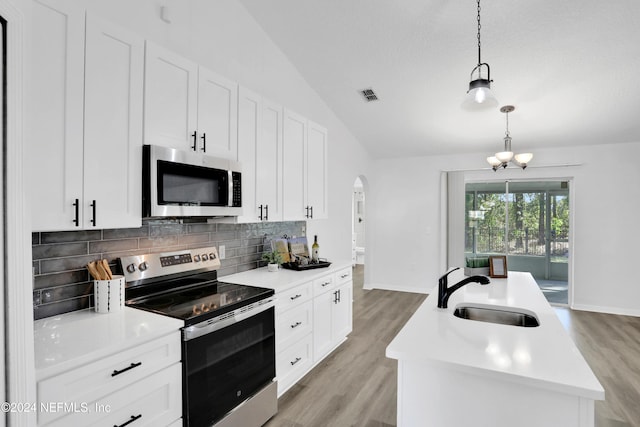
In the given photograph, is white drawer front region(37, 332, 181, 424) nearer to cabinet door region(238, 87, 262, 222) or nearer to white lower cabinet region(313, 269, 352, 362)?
cabinet door region(238, 87, 262, 222)

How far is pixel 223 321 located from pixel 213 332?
0.28 feet

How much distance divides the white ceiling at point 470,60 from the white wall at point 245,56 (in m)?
0.17

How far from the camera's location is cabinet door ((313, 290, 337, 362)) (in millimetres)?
3096

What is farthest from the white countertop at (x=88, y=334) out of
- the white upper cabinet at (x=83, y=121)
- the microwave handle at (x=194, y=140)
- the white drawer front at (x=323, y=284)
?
the white drawer front at (x=323, y=284)

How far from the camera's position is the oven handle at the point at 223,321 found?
1.77m

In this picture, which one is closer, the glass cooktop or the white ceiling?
the glass cooktop

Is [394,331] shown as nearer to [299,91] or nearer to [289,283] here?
[289,283]

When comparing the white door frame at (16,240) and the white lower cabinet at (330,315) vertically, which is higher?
Result: the white door frame at (16,240)

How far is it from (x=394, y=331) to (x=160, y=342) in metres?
3.11

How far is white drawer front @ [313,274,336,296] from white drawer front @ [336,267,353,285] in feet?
0.33

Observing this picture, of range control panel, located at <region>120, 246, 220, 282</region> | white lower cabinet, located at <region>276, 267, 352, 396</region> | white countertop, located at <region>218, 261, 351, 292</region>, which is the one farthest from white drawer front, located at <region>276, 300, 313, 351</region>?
range control panel, located at <region>120, 246, 220, 282</region>

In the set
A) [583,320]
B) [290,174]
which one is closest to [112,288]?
[290,174]

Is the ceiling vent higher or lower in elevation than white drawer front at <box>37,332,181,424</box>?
higher

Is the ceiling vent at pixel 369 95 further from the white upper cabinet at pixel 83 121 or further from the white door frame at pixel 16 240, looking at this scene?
the white door frame at pixel 16 240
